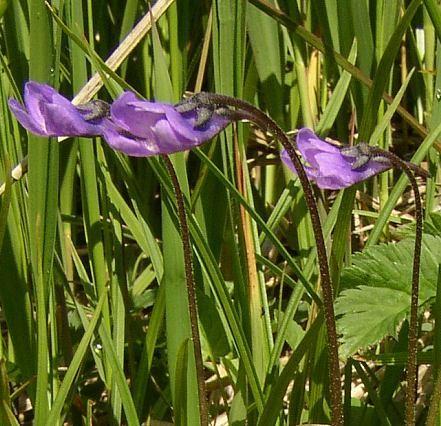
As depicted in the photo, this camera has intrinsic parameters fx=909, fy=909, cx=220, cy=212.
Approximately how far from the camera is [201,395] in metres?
0.95

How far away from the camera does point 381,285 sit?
1062 millimetres

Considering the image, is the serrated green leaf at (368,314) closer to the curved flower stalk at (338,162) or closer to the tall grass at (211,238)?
the tall grass at (211,238)

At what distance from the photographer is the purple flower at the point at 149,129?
0.64 metres

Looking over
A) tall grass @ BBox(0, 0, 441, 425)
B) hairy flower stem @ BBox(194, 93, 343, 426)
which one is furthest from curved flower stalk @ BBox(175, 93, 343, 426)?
tall grass @ BBox(0, 0, 441, 425)

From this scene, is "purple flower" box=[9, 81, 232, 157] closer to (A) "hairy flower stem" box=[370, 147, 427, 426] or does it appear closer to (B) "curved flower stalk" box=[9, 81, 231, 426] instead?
(B) "curved flower stalk" box=[9, 81, 231, 426]

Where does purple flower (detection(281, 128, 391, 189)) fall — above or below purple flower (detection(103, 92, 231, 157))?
below

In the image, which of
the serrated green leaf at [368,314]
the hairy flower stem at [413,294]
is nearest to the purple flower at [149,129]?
the hairy flower stem at [413,294]

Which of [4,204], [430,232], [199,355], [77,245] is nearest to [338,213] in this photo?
[430,232]

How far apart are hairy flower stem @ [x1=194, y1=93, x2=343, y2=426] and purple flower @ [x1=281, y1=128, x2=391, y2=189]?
21 millimetres

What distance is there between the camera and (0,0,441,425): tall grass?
3.35ft

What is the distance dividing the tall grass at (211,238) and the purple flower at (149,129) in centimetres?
28

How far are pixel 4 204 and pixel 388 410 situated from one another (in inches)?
22.1

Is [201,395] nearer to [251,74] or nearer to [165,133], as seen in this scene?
[165,133]

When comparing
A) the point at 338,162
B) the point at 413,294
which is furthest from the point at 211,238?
the point at 338,162
